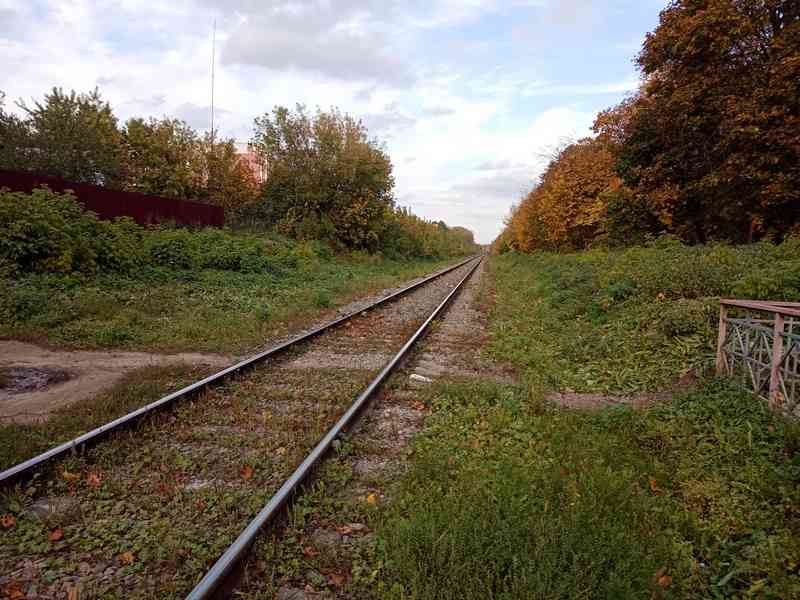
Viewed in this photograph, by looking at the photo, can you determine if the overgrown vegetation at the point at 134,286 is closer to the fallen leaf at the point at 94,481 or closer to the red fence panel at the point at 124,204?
the red fence panel at the point at 124,204

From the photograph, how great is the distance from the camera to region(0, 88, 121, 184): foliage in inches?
911

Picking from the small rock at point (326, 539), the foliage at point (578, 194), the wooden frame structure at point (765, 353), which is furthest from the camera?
the foliage at point (578, 194)

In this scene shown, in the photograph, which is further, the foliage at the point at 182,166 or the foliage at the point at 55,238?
the foliage at the point at 182,166

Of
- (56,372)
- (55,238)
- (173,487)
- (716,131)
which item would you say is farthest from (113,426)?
(716,131)

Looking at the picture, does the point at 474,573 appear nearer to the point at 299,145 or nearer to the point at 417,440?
the point at 417,440

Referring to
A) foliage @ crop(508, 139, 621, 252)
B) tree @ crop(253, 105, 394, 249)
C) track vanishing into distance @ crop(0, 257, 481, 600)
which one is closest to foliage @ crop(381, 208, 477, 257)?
tree @ crop(253, 105, 394, 249)

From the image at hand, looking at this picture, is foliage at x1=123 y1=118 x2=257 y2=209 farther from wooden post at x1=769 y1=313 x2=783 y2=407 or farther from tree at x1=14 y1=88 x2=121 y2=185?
wooden post at x1=769 y1=313 x2=783 y2=407

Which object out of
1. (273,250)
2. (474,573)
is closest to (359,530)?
(474,573)

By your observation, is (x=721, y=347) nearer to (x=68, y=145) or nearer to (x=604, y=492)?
(x=604, y=492)

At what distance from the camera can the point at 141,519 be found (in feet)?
10.1

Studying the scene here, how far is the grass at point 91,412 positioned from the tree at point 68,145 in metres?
22.8

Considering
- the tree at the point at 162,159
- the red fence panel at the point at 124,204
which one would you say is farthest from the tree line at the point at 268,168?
the red fence panel at the point at 124,204

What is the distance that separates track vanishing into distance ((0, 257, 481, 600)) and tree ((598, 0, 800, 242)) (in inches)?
488

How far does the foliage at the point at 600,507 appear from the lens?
256 centimetres
